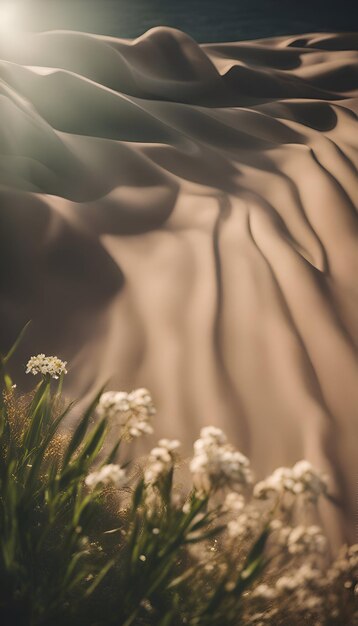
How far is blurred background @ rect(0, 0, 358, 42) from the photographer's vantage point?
6.87 meters

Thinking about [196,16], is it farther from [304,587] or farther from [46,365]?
[304,587]

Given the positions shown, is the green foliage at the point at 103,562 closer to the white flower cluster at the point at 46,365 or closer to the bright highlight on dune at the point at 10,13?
the white flower cluster at the point at 46,365

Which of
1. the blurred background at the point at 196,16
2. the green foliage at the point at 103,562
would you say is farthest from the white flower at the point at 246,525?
the blurred background at the point at 196,16

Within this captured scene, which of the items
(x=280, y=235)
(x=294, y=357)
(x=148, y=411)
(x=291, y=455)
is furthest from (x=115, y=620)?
(x=280, y=235)

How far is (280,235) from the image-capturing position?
2369 millimetres

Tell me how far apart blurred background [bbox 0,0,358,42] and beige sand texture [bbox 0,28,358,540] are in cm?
388

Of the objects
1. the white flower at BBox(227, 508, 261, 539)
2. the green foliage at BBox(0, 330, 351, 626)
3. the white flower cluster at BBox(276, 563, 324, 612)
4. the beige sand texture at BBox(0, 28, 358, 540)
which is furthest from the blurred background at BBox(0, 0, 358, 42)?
the white flower cluster at BBox(276, 563, 324, 612)

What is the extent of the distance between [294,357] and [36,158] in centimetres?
122

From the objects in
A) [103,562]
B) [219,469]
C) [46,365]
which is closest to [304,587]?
[219,469]

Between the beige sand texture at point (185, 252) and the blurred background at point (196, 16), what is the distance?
388 cm

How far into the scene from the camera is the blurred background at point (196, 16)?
687cm

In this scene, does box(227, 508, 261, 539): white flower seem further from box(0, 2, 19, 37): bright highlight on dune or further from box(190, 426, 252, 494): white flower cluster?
box(0, 2, 19, 37): bright highlight on dune

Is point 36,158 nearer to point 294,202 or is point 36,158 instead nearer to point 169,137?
point 169,137

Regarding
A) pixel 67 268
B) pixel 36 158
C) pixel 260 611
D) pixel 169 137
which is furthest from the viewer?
pixel 169 137
